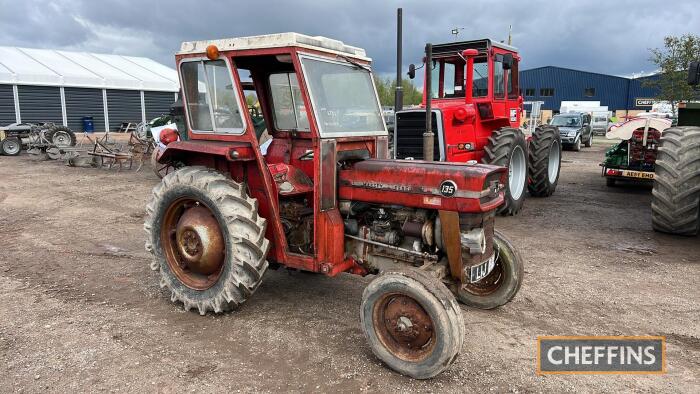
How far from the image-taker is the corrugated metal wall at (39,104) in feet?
82.2

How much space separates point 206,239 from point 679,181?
18.9 feet

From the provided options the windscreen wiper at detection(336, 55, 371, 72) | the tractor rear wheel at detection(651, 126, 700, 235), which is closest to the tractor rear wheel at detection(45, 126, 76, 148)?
the windscreen wiper at detection(336, 55, 371, 72)

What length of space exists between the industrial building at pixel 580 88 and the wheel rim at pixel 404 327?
48.4 m

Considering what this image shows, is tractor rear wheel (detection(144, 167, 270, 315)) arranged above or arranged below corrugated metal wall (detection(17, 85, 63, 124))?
below

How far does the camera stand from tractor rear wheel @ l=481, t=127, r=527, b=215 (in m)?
7.47

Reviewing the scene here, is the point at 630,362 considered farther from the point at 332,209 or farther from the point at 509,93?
the point at 509,93

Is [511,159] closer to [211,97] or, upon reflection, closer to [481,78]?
[481,78]

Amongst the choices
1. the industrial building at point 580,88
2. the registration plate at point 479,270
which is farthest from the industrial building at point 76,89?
the industrial building at point 580,88

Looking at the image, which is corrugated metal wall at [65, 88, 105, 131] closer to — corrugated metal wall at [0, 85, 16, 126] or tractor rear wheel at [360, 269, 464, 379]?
corrugated metal wall at [0, 85, 16, 126]

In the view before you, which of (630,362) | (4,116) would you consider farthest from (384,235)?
(4,116)

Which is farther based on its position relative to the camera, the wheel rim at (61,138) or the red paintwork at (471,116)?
the wheel rim at (61,138)

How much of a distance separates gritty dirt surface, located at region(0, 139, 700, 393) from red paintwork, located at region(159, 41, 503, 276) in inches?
26.1

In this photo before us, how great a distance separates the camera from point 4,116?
24.5 m

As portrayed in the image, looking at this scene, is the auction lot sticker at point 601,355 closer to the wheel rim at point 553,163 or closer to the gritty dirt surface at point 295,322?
the gritty dirt surface at point 295,322
